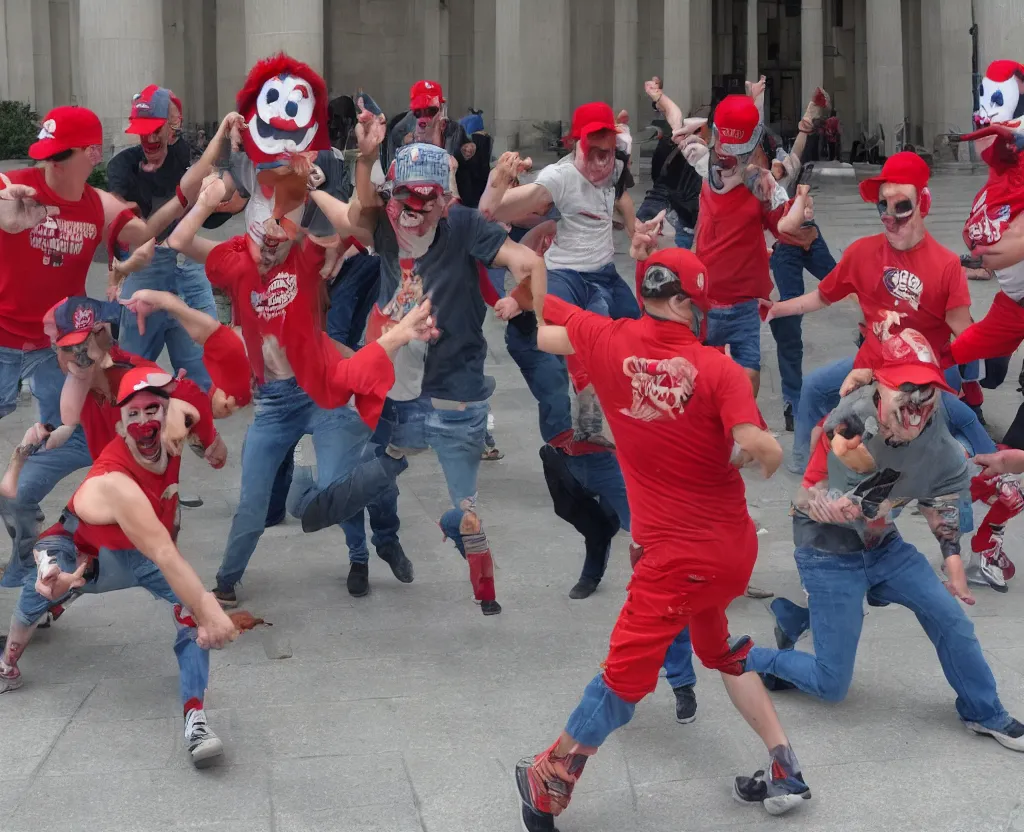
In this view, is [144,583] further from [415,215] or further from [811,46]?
[811,46]

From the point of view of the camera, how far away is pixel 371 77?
112ft

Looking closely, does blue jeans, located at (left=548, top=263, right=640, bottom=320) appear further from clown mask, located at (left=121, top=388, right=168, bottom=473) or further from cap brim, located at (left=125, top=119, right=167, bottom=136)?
clown mask, located at (left=121, top=388, right=168, bottom=473)

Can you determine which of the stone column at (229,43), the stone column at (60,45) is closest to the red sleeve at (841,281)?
the stone column at (229,43)

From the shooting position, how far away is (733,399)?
15.5ft

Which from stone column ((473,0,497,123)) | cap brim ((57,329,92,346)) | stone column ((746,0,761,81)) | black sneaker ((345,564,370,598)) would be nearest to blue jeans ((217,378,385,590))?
black sneaker ((345,564,370,598))

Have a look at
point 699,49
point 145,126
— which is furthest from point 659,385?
point 699,49

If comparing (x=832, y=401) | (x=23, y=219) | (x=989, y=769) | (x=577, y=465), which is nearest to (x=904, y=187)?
(x=832, y=401)

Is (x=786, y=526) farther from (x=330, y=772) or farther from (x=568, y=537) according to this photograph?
(x=330, y=772)

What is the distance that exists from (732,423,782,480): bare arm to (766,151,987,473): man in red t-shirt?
2.47 meters

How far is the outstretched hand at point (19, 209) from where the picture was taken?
7.13 metres

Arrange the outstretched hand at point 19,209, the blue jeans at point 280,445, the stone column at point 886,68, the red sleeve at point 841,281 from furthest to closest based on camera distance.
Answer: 1. the stone column at point 886,68
2. the red sleeve at point 841,281
3. the outstretched hand at point 19,209
4. the blue jeans at point 280,445

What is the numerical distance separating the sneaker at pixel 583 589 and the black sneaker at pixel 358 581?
100 cm

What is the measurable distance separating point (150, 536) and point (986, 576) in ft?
13.5

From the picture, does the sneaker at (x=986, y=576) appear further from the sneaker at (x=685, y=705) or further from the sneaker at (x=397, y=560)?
the sneaker at (x=397, y=560)
